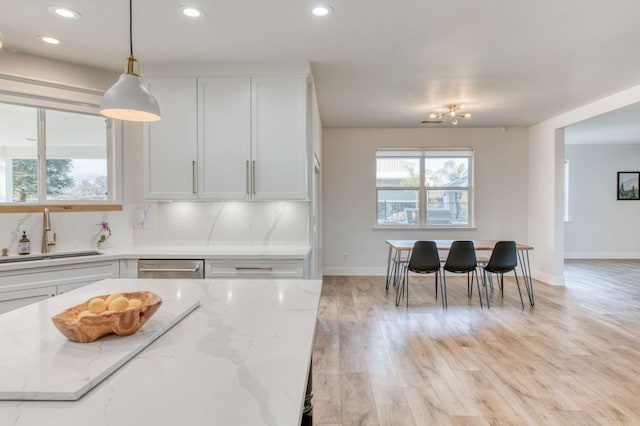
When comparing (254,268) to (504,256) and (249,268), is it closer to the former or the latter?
(249,268)

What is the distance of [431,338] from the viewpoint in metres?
3.18

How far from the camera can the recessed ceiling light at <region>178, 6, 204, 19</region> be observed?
7.47 ft

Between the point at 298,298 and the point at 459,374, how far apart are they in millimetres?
1693

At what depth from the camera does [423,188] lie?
606cm

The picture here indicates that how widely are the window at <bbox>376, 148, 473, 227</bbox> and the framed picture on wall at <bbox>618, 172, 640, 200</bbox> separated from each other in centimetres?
421

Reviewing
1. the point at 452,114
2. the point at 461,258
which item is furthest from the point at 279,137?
the point at 452,114

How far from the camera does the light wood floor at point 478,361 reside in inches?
81.1

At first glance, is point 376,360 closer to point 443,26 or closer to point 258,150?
point 258,150

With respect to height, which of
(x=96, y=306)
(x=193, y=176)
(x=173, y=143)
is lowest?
(x=96, y=306)

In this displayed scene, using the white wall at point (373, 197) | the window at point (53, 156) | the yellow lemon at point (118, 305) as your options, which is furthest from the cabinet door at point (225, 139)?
the white wall at point (373, 197)

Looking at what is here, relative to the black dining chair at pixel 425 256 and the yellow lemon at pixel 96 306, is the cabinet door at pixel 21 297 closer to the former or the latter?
the yellow lemon at pixel 96 306

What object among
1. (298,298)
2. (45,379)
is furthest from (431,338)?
(45,379)

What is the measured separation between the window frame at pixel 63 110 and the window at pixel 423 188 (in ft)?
13.5

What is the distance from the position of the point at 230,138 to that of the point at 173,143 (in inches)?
21.3
